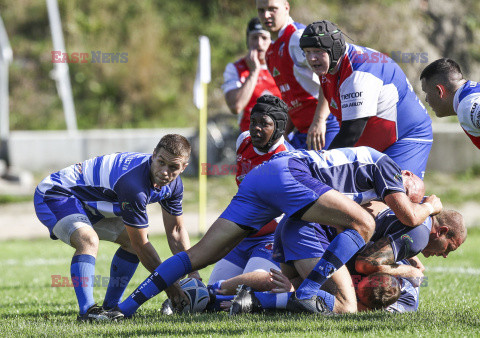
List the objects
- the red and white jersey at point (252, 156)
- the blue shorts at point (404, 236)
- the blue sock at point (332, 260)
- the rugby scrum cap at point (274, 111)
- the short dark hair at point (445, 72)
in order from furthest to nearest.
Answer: the red and white jersey at point (252, 156) → the rugby scrum cap at point (274, 111) → the blue shorts at point (404, 236) → the short dark hair at point (445, 72) → the blue sock at point (332, 260)

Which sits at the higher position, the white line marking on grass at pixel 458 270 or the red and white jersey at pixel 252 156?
the red and white jersey at pixel 252 156

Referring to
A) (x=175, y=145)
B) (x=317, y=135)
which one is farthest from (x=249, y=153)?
(x=175, y=145)

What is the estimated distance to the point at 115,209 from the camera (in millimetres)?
5562

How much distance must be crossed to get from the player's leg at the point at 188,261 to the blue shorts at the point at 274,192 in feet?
0.31

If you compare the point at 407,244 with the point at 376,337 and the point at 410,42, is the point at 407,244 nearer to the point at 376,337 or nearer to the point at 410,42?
the point at 376,337

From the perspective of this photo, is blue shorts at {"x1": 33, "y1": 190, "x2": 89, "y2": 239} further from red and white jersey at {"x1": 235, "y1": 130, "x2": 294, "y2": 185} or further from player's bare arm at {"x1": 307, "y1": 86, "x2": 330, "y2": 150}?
player's bare arm at {"x1": 307, "y1": 86, "x2": 330, "y2": 150}

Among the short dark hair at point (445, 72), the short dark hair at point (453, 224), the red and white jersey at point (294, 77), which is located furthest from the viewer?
the red and white jersey at point (294, 77)

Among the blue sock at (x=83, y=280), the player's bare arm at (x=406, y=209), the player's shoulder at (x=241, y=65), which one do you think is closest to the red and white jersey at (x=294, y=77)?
the player's shoulder at (x=241, y=65)

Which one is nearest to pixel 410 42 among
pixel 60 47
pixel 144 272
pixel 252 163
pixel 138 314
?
pixel 60 47

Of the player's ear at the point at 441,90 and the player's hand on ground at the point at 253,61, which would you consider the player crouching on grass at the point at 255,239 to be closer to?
the player's ear at the point at 441,90

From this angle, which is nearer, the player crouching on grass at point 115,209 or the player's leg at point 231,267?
the player crouching on grass at point 115,209

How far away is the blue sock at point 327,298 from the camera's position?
4.85m

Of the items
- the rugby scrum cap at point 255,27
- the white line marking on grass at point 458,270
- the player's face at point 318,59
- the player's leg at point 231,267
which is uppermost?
the rugby scrum cap at point 255,27

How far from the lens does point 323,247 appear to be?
513 cm
